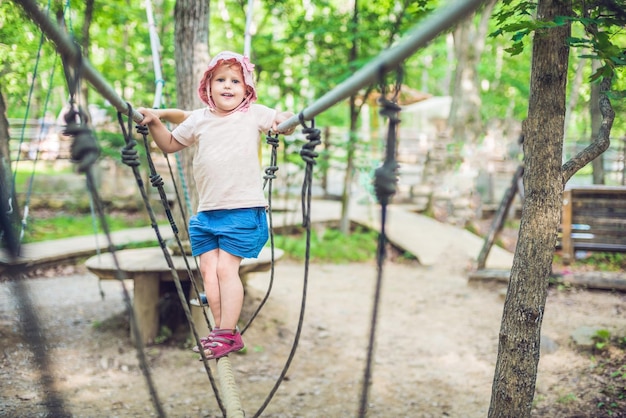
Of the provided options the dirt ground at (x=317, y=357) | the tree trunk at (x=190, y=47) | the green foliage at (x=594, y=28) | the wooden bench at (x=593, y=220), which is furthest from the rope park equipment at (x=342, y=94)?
the wooden bench at (x=593, y=220)

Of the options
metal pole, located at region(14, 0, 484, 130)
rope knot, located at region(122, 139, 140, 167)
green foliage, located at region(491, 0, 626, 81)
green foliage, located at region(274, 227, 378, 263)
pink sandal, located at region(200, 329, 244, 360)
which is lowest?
green foliage, located at region(274, 227, 378, 263)

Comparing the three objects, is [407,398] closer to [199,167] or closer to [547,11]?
[199,167]

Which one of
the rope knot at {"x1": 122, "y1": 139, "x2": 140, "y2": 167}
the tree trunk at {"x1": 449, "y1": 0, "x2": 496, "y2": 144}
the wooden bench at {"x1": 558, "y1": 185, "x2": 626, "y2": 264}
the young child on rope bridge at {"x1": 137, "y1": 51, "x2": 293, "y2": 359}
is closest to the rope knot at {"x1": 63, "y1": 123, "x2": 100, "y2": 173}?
the rope knot at {"x1": 122, "y1": 139, "x2": 140, "y2": 167}

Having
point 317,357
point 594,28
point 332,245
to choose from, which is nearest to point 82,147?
point 594,28

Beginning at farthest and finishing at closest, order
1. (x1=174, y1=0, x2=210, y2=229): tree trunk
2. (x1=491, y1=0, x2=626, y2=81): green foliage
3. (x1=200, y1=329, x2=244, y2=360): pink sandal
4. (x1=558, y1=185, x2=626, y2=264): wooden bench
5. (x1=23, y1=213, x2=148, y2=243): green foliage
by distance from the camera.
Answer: (x1=23, y1=213, x2=148, y2=243): green foliage, (x1=558, y1=185, x2=626, y2=264): wooden bench, (x1=174, y1=0, x2=210, y2=229): tree trunk, (x1=200, y1=329, x2=244, y2=360): pink sandal, (x1=491, y1=0, x2=626, y2=81): green foliage

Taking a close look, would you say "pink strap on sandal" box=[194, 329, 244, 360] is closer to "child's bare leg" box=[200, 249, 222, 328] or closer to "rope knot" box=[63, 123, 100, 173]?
"child's bare leg" box=[200, 249, 222, 328]

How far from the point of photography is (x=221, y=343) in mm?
2129

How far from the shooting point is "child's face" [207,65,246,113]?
2.20 meters

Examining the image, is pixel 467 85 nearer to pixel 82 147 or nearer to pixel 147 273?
pixel 147 273

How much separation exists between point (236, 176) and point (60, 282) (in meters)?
4.35

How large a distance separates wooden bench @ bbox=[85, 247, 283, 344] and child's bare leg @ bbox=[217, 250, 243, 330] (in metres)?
1.82

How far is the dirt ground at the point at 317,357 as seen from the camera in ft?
10.9

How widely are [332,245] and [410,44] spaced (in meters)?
6.54

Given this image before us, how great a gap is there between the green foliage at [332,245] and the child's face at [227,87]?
5187 millimetres
